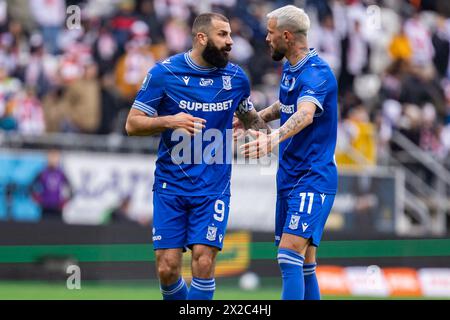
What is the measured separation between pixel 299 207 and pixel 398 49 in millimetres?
15416

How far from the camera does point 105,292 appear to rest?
17.7m

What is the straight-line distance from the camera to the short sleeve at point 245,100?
1180 centimetres

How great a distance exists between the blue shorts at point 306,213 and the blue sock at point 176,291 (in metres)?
1.12

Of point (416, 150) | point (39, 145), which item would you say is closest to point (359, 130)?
point (416, 150)

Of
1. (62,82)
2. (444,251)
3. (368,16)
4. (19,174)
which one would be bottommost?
(444,251)

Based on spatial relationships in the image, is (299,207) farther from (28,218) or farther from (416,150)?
(416,150)

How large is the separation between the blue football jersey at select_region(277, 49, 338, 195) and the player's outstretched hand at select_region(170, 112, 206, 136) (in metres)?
1.02

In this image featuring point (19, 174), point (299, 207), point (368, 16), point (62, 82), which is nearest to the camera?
point (299, 207)

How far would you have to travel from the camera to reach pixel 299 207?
1138 cm

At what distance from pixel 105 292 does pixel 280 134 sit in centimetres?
754

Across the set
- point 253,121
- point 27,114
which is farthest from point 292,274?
point 27,114

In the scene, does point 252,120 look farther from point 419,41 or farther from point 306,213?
point 419,41

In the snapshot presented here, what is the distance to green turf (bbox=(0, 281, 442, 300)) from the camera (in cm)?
1641
